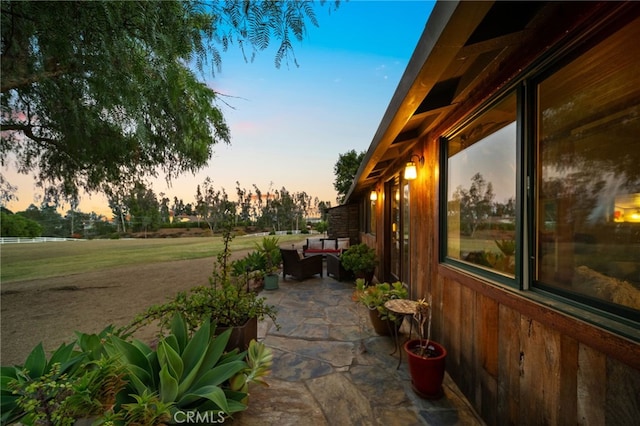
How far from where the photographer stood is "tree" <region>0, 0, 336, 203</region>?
1.81m

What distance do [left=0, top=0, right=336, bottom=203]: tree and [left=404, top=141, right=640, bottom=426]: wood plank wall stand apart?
212 cm

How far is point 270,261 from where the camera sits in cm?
579

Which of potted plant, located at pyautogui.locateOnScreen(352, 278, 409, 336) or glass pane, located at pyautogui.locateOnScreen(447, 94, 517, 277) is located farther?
potted plant, located at pyautogui.locateOnScreen(352, 278, 409, 336)

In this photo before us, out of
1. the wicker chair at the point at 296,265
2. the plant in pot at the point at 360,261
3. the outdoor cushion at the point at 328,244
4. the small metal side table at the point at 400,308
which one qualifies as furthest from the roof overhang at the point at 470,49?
the outdoor cushion at the point at 328,244

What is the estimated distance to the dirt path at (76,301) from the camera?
4.16 m

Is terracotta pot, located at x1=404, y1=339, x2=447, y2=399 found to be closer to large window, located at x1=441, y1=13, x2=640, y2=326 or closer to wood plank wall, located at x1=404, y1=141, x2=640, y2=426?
wood plank wall, located at x1=404, y1=141, x2=640, y2=426

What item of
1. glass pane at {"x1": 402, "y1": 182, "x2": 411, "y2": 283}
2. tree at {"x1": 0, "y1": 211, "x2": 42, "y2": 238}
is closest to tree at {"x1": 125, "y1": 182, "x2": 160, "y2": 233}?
tree at {"x1": 0, "y1": 211, "x2": 42, "y2": 238}

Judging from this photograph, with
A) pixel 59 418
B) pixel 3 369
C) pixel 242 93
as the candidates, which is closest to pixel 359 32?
pixel 242 93

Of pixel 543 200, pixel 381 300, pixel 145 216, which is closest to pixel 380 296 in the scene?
pixel 381 300

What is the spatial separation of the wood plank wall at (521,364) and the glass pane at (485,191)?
196 mm

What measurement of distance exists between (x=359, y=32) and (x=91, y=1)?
86.4 inches

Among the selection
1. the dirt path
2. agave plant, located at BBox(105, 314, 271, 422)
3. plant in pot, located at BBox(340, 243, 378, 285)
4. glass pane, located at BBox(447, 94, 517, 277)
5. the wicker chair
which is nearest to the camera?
agave plant, located at BBox(105, 314, 271, 422)

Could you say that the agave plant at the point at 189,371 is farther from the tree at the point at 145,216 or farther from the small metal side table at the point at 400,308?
the tree at the point at 145,216

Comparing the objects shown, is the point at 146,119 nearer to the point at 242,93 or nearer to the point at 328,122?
the point at 242,93
